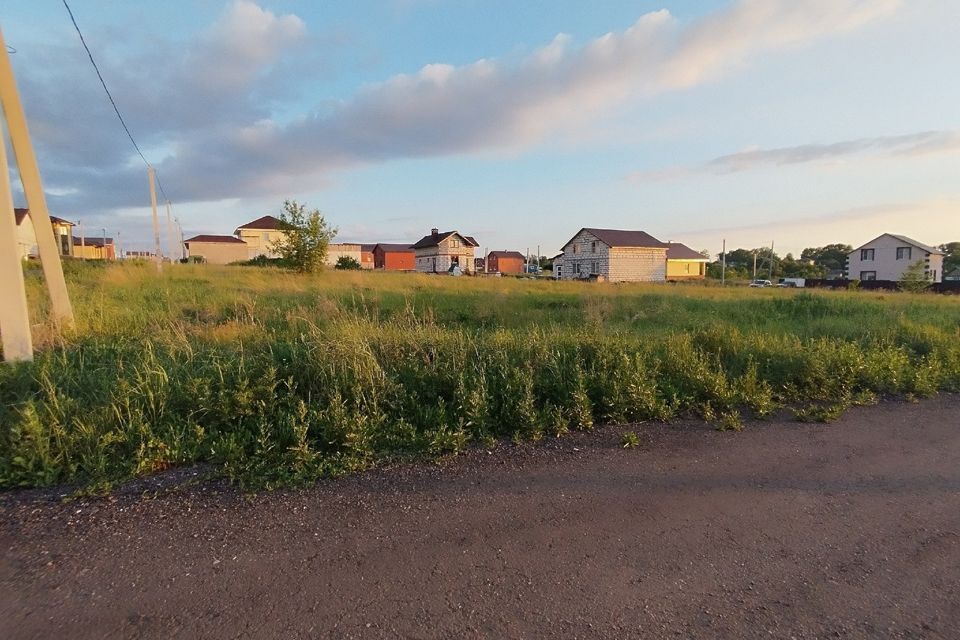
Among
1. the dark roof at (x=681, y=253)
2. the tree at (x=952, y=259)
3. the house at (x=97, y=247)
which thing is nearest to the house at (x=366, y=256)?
the house at (x=97, y=247)

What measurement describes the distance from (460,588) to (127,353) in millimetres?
5151

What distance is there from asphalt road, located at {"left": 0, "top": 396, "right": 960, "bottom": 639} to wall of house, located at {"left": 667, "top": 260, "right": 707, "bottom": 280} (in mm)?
62772

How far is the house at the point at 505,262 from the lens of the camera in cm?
9206

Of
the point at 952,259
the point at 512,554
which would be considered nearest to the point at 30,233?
the point at 512,554

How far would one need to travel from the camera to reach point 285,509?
294cm

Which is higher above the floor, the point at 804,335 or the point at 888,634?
the point at 804,335

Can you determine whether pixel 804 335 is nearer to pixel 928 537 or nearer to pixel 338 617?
pixel 928 537

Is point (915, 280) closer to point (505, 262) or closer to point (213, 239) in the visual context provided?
point (505, 262)

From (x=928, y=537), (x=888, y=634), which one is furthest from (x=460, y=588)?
(x=928, y=537)

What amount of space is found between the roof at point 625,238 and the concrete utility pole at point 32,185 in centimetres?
5312

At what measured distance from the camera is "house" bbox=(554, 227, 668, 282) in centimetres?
5600

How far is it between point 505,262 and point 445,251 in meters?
26.1

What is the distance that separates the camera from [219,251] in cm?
7275

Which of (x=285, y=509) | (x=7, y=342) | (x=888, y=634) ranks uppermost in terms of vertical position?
(x=7, y=342)
